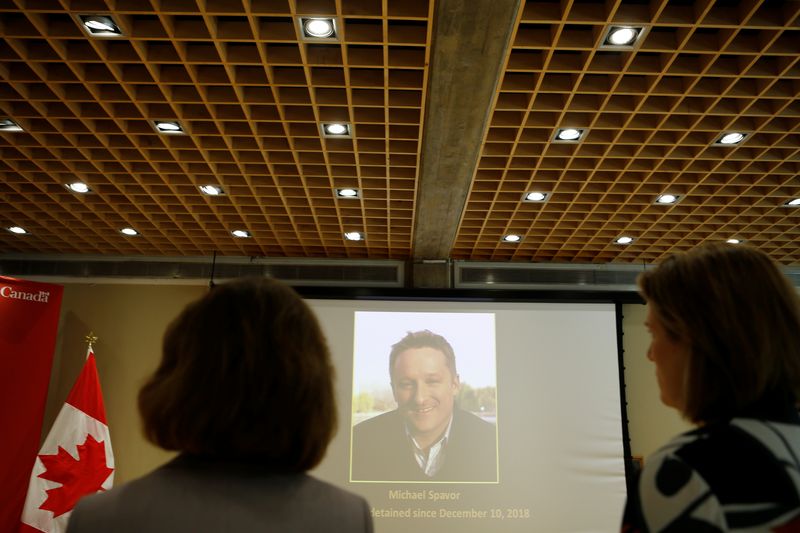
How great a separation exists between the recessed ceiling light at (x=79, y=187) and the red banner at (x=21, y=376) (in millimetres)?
1079

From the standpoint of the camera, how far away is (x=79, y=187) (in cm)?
430

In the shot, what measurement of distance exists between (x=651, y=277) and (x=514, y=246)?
456 centimetres

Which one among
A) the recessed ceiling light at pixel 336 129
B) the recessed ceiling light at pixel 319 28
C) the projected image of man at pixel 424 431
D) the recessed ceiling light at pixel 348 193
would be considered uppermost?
the recessed ceiling light at pixel 319 28

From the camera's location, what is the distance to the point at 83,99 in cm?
321

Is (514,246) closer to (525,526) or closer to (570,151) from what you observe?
(570,151)

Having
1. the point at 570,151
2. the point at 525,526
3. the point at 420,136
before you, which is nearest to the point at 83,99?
the point at 420,136

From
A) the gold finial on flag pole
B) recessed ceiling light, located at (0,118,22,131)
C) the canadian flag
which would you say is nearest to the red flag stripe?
the canadian flag

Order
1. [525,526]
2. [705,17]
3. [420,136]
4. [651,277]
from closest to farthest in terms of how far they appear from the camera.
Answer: [651,277] → [705,17] → [420,136] → [525,526]

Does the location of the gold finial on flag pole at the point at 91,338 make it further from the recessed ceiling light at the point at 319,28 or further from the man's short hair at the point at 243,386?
the man's short hair at the point at 243,386

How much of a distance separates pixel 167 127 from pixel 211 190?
864 mm

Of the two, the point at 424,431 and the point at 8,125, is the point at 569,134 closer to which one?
the point at 424,431

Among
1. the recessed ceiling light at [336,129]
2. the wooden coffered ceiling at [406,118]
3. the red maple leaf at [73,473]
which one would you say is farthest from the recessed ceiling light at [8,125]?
the red maple leaf at [73,473]

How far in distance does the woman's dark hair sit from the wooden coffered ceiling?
1.80 metres

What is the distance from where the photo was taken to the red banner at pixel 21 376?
4.50 m
